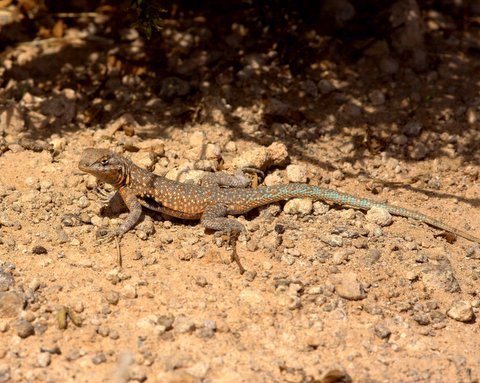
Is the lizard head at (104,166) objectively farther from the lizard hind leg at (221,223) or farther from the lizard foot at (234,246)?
the lizard foot at (234,246)

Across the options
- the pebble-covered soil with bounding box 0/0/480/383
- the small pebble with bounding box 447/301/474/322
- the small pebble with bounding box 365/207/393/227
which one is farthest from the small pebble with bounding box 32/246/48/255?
the small pebble with bounding box 447/301/474/322

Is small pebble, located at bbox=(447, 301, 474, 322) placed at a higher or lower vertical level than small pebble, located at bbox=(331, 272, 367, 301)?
lower

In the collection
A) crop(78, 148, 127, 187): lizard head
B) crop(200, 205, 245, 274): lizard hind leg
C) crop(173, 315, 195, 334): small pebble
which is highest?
crop(78, 148, 127, 187): lizard head

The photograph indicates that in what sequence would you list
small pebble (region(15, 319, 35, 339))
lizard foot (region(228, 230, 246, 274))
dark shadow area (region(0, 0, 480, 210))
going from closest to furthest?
small pebble (region(15, 319, 35, 339)), lizard foot (region(228, 230, 246, 274)), dark shadow area (region(0, 0, 480, 210))

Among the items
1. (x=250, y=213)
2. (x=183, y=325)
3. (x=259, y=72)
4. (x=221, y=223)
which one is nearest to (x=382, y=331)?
(x=183, y=325)

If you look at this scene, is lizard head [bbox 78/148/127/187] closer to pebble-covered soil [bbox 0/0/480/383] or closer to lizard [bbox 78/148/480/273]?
lizard [bbox 78/148/480/273]

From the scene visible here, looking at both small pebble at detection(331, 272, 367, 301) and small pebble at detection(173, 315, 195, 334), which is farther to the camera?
small pebble at detection(331, 272, 367, 301)

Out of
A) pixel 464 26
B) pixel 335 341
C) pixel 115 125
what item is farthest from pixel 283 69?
pixel 335 341

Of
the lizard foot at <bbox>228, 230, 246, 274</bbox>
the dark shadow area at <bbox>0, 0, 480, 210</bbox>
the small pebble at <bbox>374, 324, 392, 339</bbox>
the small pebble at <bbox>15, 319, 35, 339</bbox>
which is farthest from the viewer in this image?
the dark shadow area at <bbox>0, 0, 480, 210</bbox>
